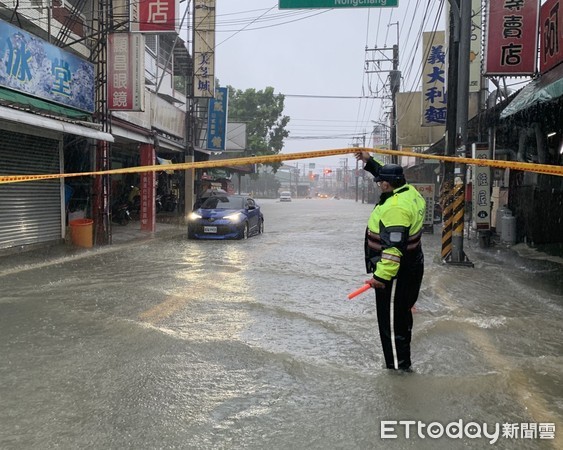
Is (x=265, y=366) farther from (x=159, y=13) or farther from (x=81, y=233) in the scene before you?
(x=159, y=13)

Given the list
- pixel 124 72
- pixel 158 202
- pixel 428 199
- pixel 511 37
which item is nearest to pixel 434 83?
pixel 428 199

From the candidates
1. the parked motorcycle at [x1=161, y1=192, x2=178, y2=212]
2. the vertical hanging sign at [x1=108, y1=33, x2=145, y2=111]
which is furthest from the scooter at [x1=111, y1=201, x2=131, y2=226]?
the vertical hanging sign at [x1=108, y1=33, x2=145, y2=111]

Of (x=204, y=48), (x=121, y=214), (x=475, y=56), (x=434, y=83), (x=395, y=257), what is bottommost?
(x=121, y=214)

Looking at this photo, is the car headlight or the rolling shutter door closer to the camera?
the rolling shutter door

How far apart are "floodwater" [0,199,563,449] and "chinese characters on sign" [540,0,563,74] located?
4.07 m

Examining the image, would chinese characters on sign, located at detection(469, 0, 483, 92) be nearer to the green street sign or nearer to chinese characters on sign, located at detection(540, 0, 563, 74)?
chinese characters on sign, located at detection(540, 0, 563, 74)

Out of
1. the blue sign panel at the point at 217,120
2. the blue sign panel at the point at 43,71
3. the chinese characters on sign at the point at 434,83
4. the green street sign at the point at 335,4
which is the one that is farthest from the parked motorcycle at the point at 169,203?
the green street sign at the point at 335,4

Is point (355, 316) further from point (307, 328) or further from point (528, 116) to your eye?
point (528, 116)

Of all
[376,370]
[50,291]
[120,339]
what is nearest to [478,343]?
[376,370]

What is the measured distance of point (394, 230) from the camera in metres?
3.78

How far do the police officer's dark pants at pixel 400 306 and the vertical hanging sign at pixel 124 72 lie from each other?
1091 cm

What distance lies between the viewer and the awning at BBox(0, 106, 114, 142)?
844 cm

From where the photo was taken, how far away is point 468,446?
3061 millimetres

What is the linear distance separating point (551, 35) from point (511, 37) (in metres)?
1.57
